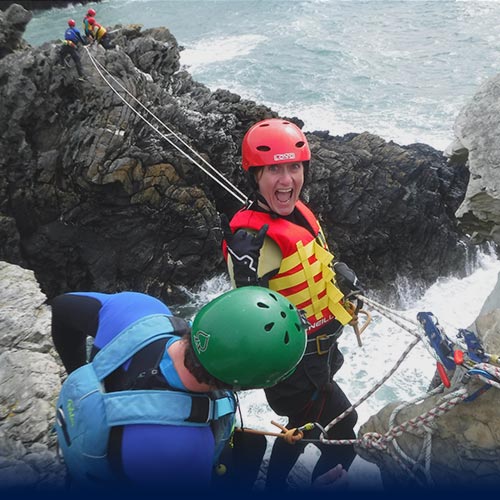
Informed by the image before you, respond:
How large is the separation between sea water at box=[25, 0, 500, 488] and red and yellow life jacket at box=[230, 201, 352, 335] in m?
4.38

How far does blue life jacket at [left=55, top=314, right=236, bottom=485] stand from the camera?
1.85 metres

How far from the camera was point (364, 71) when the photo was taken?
2102 centimetres

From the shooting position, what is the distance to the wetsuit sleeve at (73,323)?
2475mm

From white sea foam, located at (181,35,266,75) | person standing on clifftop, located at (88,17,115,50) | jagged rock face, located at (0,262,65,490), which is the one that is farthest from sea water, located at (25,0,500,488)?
person standing on clifftop, located at (88,17,115,50)

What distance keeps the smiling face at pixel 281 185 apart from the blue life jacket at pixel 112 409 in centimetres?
131

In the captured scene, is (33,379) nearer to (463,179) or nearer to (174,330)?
(174,330)

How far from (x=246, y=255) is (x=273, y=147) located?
74cm

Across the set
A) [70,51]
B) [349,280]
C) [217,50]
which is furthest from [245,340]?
[217,50]

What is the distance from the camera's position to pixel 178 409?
186 centimetres

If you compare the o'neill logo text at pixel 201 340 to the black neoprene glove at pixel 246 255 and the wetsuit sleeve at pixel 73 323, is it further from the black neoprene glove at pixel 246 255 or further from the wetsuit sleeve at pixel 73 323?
the black neoprene glove at pixel 246 255

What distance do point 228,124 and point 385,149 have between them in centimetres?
371

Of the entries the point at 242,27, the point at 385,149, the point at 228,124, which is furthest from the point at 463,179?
the point at 242,27

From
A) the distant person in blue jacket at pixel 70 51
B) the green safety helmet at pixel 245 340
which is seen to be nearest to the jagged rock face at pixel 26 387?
the green safety helmet at pixel 245 340

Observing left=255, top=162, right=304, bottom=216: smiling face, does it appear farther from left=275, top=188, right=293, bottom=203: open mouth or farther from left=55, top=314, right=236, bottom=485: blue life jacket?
left=55, top=314, right=236, bottom=485: blue life jacket
